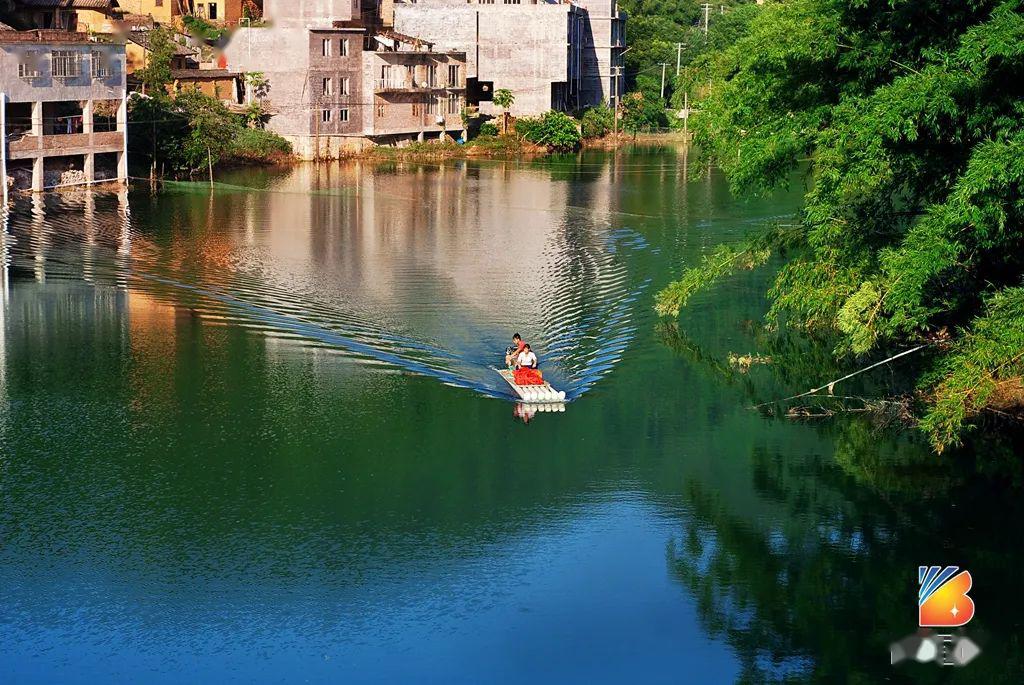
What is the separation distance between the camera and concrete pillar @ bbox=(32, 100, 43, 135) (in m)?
48.9

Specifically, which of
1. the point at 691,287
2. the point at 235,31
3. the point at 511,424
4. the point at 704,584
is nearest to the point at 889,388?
the point at 691,287

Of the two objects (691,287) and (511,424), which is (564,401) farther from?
(691,287)

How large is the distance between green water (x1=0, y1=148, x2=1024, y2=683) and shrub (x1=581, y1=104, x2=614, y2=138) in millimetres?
43881

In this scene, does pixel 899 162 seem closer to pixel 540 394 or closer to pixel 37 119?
pixel 540 394

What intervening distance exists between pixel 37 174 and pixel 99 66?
17.0ft

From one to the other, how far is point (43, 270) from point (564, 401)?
1717 cm

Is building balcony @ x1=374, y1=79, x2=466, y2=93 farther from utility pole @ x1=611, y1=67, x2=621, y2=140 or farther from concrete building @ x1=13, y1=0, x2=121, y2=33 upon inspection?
utility pole @ x1=611, y1=67, x2=621, y2=140

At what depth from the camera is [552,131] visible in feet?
241

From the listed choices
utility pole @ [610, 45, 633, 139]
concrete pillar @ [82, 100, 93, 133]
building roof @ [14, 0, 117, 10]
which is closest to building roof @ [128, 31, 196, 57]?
building roof @ [14, 0, 117, 10]

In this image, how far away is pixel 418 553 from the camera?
18.5 meters

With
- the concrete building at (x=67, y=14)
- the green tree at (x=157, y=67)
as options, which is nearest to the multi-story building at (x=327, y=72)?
the green tree at (x=157, y=67)

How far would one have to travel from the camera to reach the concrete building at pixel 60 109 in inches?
1887

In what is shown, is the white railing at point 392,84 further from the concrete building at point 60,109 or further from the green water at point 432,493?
the green water at point 432,493

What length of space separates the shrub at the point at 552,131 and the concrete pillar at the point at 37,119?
30.5 metres
